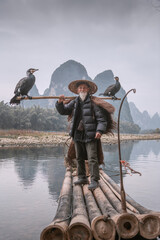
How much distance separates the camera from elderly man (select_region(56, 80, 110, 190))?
4.10m

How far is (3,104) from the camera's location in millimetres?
42219

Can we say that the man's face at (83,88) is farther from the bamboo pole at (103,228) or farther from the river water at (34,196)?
the bamboo pole at (103,228)

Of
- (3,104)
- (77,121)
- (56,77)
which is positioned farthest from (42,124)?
(56,77)

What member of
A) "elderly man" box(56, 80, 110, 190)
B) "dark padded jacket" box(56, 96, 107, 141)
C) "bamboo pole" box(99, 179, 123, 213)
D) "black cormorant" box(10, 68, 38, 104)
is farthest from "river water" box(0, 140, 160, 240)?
"black cormorant" box(10, 68, 38, 104)

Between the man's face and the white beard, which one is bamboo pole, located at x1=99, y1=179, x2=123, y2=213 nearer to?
the white beard

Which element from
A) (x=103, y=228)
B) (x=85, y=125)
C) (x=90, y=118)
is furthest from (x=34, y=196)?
(x=103, y=228)

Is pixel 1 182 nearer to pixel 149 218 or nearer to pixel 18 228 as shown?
pixel 18 228

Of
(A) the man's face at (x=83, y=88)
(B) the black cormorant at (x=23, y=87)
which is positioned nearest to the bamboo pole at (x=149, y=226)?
(A) the man's face at (x=83, y=88)

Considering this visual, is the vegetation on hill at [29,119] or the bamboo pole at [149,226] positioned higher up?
the vegetation on hill at [29,119]

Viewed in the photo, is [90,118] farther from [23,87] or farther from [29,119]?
[29,119]

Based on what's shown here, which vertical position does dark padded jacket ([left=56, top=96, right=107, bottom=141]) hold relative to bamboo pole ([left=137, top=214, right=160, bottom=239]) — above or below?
above

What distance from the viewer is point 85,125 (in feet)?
13.6

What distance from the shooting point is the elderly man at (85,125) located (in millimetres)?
4102

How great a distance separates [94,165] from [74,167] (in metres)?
2.88
